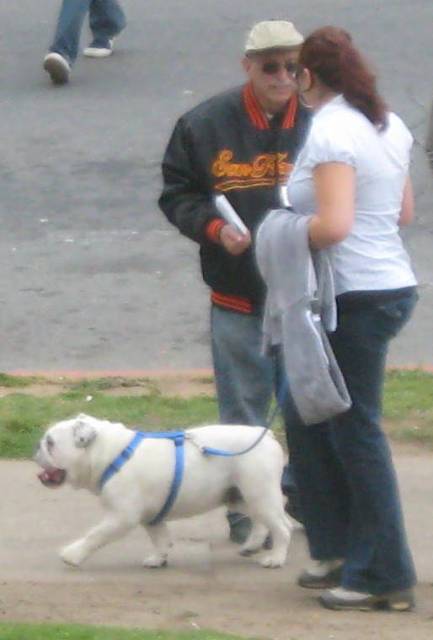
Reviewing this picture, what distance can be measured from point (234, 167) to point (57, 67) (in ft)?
23.5

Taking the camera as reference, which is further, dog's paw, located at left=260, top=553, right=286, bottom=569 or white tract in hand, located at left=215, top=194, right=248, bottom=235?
dog's paw, located at left=260, top=553, right=286, bottom=569

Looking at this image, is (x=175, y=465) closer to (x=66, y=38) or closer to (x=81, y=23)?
(x=66, y=38)

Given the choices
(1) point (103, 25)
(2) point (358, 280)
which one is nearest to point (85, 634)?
(2) point (358, 280)

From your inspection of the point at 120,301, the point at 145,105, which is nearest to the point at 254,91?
the point at 120,301

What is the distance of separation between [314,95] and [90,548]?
1.69 metres

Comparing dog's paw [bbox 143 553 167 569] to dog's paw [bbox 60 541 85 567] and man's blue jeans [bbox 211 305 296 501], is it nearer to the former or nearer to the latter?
dog's paw [bbox 60 541 85 567]

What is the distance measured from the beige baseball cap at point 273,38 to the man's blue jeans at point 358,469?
97 cm

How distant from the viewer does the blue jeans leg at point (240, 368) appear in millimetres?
5367

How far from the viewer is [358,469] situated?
4730 millimetres

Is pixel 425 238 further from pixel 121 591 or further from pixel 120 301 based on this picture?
pixel 121 591

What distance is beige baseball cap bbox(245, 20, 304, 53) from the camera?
16.8ft

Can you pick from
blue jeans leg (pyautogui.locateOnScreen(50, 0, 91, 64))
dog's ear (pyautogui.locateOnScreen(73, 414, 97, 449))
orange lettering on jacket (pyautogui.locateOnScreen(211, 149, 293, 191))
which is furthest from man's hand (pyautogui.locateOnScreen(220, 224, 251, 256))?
blue jeans leg (pyautogui.locateOnScreen(50, 0, 91, 64))

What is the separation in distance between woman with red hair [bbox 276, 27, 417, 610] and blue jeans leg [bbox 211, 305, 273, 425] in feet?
1.84

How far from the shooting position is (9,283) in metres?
9.04
